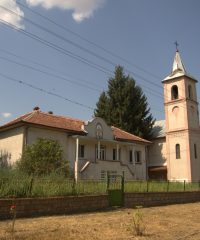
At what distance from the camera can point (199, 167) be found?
42.1 m

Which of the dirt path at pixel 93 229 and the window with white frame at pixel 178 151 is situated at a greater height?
the window with white frame at pixel 178 151

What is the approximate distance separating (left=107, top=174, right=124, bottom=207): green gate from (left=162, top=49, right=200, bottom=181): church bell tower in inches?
930

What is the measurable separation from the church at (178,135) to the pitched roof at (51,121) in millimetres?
13815

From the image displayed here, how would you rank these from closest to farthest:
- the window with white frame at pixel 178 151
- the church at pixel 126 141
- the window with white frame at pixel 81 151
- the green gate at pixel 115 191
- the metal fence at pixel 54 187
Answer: the metal fence at pixel 54 187, the green gate at pixel 115 191, the church at pixel 126 141, the window with white frame at pixel 81 151, the window with white frame at pixel 178 151

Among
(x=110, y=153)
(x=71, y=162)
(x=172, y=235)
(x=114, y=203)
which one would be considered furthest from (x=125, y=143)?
(x=172, y=235)

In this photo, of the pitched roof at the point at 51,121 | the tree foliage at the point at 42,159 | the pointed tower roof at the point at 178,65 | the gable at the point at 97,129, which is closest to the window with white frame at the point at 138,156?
the gable at the point at 97,129

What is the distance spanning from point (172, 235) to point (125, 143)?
81.4 feet

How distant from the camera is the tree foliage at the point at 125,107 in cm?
4691

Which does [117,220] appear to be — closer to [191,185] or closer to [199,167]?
[191,185]

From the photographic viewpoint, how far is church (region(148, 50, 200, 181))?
41188mm

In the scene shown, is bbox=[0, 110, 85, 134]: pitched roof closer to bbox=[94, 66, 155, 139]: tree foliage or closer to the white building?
the white building

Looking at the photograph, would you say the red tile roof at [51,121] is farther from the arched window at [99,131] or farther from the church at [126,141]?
the arched window at [99,131]

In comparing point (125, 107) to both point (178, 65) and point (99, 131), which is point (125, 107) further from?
point (99, 131)

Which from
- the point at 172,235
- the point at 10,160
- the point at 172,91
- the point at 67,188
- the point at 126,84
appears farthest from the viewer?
the point at 126,84
